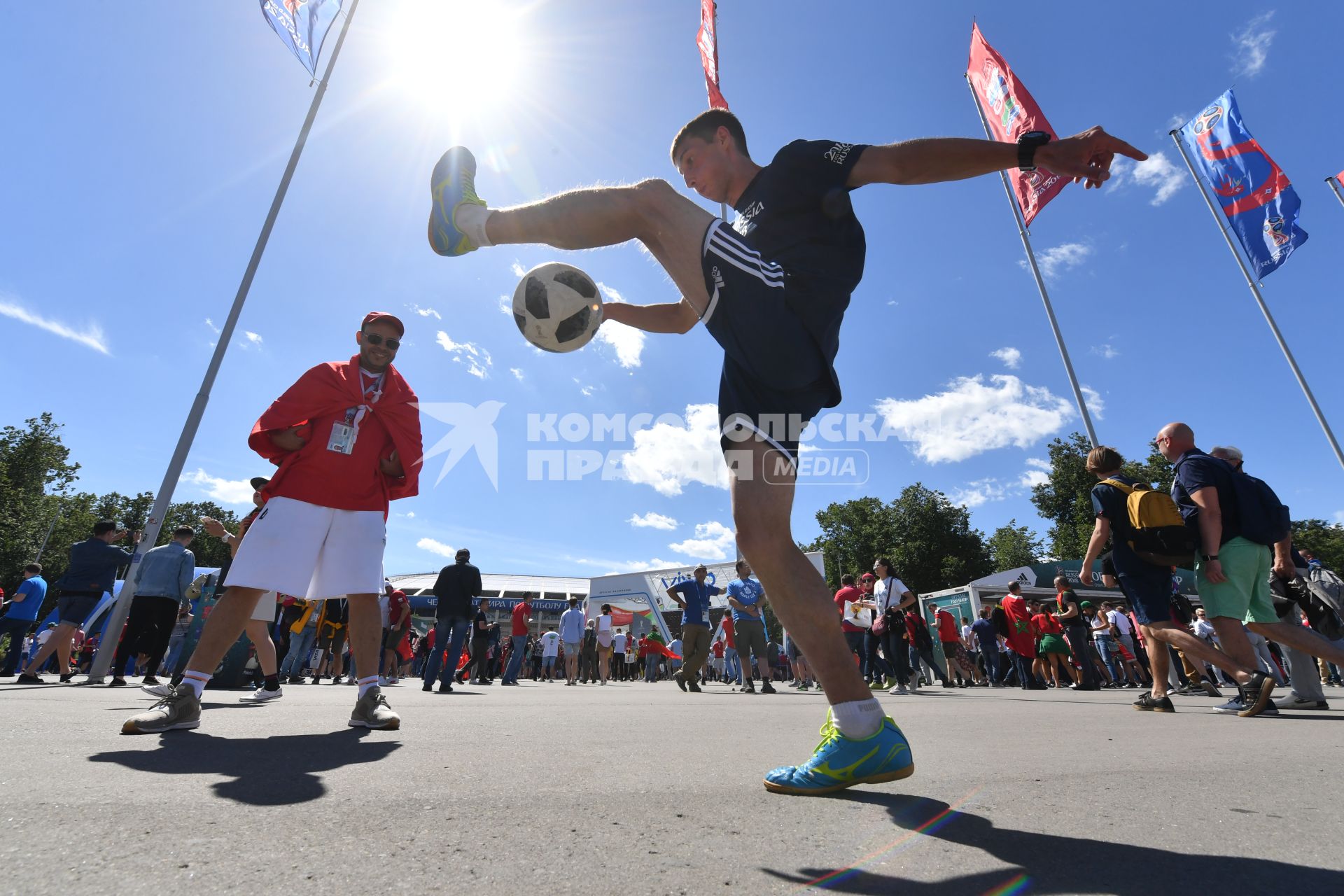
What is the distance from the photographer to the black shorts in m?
1.93

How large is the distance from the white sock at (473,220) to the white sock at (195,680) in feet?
7.25

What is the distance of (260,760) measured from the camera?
194 centimetres

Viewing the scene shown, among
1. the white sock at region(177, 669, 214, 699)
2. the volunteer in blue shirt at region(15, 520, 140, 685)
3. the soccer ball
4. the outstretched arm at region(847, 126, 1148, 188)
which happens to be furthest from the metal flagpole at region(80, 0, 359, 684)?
the outstretched arm at region(847, 126, 1148, 188)

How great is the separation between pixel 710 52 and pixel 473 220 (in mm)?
10308

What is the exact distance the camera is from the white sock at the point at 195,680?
275 centimetres

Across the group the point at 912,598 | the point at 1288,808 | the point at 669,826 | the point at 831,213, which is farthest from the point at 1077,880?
the point at 912,598

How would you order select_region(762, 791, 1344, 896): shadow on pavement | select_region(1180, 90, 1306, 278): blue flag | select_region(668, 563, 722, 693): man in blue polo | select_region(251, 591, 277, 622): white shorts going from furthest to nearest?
1. select_region(1180, 90, 1306, 278): blue flag
2. select_region(668, 563, 722, 693): man in blue polo
3. select_region(251, 591, 277, 622): white shorts
4. select_region(762, 791, 1344, 896): shadow on pavement

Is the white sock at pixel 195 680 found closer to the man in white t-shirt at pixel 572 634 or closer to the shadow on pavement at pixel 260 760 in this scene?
the shadow on pavement at pixel 260 760

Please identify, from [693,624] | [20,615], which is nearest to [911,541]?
[693,624]

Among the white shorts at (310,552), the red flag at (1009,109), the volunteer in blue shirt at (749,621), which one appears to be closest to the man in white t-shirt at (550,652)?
the volunteer in blue shirt at (749,621)

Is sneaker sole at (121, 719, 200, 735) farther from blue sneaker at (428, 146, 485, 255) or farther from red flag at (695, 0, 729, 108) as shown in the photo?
red flag at (695, 0, 729, 108)

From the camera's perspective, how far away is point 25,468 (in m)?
38.4

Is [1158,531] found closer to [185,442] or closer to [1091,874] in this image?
[1091,874]

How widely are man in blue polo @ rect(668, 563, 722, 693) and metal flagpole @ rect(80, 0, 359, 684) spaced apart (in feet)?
22.6
